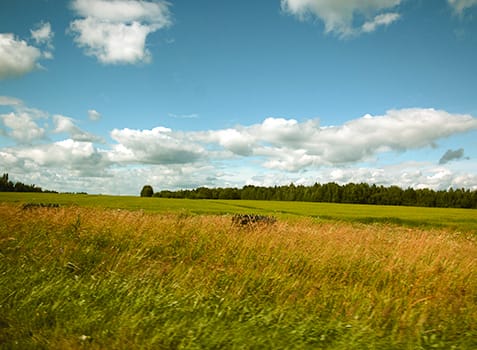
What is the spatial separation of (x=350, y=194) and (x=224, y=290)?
109817 mm

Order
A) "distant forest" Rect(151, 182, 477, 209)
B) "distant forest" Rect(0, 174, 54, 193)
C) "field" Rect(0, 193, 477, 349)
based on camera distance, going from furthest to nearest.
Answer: "distant forest" Rect(151, 182, 477, 209) < "distant forest" Rect(0, 174, 54, 193) < "field" Rect(0, 193, 477, 349)

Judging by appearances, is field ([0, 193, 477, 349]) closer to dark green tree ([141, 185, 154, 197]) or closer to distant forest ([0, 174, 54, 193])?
distant forest ([0, 174, 54, 193])

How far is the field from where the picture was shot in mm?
4090

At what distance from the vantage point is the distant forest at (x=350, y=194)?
9781 centimetres

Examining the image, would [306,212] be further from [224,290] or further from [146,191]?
[146,191]

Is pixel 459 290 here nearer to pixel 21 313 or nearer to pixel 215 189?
pixel 21 313

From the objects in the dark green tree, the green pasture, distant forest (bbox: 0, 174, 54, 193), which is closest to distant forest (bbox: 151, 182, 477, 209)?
the dark green tree

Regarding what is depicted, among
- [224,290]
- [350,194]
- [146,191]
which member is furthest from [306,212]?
[146,191]

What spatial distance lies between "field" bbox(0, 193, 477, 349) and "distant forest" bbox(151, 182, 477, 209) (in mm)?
101283

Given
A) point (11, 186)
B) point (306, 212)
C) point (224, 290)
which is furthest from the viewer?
point (11, 186)

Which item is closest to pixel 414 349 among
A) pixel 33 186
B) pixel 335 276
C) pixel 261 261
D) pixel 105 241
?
pixel 335 276

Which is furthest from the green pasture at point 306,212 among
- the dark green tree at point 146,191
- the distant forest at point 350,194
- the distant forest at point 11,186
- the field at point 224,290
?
the dark green tree at point 146,191

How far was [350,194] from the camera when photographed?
10944cm

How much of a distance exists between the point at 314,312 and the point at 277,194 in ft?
395
